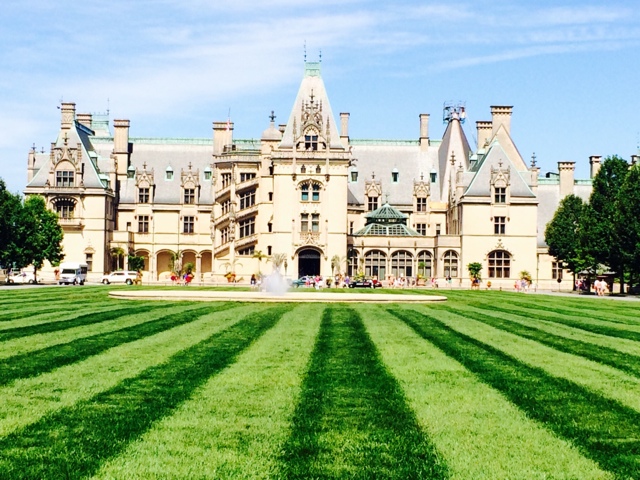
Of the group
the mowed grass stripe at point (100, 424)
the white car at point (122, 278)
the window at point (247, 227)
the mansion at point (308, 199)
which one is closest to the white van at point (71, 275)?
the white car at point (122, 278)

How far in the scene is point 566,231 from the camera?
75938 mm

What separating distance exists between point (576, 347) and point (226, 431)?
11.7m

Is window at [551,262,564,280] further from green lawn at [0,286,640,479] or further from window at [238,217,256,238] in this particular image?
green lawn at [0,286,640,479]

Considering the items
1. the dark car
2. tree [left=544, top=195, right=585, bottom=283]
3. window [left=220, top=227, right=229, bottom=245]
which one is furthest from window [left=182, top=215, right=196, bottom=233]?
tree [left=544, top=195, right=585, bottom=283]

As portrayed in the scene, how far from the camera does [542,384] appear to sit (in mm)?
13586

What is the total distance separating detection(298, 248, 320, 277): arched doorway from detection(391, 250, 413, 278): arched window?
7828 millimetres

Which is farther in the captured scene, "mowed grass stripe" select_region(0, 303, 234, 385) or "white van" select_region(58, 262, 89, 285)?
"white van" select_region(58, 262, 89, 285)

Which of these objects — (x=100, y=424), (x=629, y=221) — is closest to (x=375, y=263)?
(x=629, y=221)

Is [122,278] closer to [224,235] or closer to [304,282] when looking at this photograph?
[304,282]

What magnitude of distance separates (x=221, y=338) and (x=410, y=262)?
204ft

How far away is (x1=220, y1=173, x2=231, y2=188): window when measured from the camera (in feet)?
285

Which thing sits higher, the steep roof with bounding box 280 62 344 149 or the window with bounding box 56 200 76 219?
the steep roof with bounding box 280 62 344 149

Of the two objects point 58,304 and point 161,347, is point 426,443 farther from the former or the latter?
point 58,304

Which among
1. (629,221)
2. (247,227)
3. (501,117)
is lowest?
(629,221)
